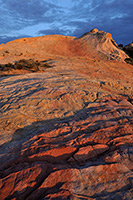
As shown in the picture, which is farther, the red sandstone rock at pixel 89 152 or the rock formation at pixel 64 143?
the red sandstone rock at pixel 89 152

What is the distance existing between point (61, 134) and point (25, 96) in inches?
113

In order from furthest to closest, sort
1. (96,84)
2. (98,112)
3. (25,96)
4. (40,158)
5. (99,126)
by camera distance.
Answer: (96,84)
(25,96)
(98,112)
(99,126)
(40,158)

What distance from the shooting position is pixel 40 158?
3.29m

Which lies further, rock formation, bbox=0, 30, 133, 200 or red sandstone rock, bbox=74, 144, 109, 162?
red sandstone rock, bbox=74, 144, 109, 162

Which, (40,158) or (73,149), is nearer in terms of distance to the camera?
(40,158)

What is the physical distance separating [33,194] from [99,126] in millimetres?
2662

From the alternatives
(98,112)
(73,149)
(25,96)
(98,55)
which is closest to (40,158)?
(73,149)

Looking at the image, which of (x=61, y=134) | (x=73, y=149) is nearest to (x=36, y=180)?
(x=73, y=149)

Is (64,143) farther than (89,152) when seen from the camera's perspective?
Yes

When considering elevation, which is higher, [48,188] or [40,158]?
[40,158]

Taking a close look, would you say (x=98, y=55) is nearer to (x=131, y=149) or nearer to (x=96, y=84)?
(x=96, y=84)

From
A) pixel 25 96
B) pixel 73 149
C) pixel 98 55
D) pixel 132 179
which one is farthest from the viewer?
pixel 98 55

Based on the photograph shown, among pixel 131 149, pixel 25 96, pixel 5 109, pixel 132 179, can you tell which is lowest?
pixel 132 179

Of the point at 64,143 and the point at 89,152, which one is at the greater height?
the point at 64,143
